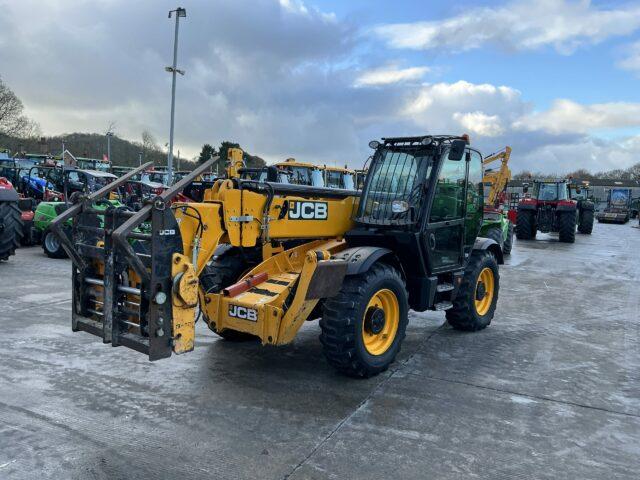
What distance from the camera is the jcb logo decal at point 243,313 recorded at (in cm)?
468

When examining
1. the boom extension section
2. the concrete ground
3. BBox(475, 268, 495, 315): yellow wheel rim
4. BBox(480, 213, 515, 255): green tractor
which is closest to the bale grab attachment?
the boom extension section

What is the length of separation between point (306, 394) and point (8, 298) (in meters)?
5.48

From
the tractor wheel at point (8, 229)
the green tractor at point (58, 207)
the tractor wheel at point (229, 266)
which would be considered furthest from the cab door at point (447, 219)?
the tractor wheel at point (8, 229)

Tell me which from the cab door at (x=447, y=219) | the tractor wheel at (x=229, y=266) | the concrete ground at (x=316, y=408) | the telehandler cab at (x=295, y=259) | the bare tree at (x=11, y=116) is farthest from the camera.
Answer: the bare tree at (x=11, y=116)

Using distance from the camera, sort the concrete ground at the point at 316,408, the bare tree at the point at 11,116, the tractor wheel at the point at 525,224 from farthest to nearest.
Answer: the bare tree at the point at 11,116 → the tractor wheel at the point at 525,224 → the concrete ground at the point at 316,408

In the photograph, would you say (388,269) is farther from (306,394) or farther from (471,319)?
(471,319)

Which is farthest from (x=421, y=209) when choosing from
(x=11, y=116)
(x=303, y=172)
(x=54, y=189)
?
(x=11, y=116)

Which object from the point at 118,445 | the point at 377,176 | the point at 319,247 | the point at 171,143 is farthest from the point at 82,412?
the point at 171,143

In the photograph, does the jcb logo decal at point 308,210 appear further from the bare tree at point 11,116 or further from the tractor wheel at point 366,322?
the bare tree at point 11,116

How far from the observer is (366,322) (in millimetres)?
5055

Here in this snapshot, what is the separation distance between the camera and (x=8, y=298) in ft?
25.7

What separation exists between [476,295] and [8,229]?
29.8ft

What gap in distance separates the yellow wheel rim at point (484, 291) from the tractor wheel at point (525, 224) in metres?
14.5

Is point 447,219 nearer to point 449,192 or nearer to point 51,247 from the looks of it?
point 449,192
